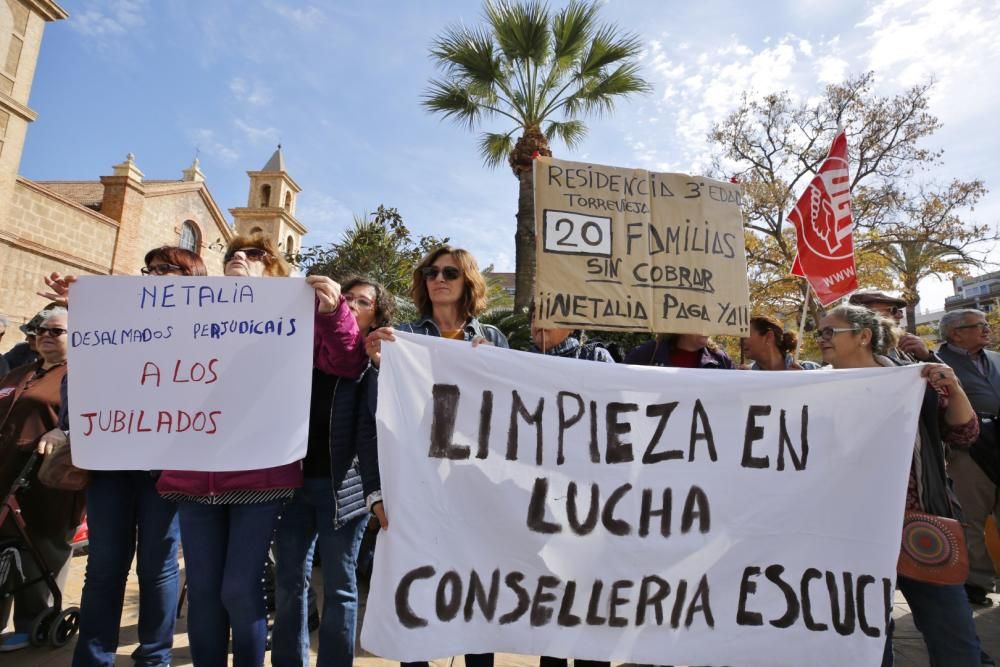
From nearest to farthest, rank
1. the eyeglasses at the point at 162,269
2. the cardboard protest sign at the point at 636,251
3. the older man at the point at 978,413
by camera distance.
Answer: the eyeglasses at the point at 162,269 → the cardboard protest sign at the point at 636,251 → the older man at the point at 978,413

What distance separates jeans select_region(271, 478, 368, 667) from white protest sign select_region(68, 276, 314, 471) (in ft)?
0.97

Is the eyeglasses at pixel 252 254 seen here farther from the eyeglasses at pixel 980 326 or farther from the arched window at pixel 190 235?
the arched window at pixel 190 235

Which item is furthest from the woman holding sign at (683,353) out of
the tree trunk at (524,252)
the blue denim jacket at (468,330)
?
the tree trunk at (524,252)

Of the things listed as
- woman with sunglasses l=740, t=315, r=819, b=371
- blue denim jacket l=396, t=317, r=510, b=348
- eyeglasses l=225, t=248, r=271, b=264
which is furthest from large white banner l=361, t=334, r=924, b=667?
woman with sunglasses l=740, t=315, r=819, b=371

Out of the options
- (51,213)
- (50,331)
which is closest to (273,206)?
(51,213)

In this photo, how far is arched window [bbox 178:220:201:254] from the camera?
28.1m

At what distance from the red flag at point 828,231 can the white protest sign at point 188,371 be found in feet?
10.3

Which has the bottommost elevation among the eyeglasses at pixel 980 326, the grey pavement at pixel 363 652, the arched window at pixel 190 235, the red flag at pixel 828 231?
the grey pavement at pixel 363 652

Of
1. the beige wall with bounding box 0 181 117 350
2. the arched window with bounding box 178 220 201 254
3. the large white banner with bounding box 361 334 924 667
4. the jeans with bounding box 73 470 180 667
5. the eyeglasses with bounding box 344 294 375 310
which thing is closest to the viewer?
the large white banner with bounding box 361 334 924 667

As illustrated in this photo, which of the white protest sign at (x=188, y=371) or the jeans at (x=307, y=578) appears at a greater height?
the white protest sign at (x=188, y=371)

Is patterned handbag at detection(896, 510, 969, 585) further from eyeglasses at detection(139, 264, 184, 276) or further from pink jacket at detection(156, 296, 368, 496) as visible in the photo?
eyeglasses at detection(139, 264, 184, 276)

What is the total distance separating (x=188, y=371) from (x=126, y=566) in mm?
982

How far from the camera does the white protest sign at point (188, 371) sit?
2074 mm

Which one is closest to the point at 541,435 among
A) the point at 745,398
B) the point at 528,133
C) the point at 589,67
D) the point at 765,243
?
the point at 745,398
